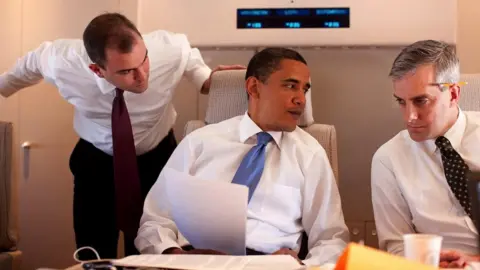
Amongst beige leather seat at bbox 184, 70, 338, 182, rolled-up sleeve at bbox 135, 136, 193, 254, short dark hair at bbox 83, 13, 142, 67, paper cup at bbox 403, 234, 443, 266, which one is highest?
short dark hair at bbox 83, 13, 142, 67

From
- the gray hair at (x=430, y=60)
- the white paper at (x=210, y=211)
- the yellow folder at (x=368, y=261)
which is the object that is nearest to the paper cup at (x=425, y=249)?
the yellow folder at (x=368, y=261)

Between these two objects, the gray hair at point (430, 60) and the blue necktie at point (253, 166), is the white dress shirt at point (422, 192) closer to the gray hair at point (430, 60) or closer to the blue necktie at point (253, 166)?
the gray hair at point (430, 60)

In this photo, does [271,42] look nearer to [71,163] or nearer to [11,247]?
[71,163]

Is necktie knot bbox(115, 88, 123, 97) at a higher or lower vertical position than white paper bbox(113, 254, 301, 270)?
higher

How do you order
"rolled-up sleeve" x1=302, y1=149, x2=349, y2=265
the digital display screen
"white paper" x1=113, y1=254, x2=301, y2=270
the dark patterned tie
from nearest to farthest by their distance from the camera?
"white paper" x1=113, y1=254, x2=301, y2=270 → the dark patterned tie → "rolled-up sleeve" x1=302, y1=149, x2=349, y2=265 → the digital display screen

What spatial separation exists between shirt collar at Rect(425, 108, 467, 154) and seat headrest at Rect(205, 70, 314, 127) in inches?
20.4

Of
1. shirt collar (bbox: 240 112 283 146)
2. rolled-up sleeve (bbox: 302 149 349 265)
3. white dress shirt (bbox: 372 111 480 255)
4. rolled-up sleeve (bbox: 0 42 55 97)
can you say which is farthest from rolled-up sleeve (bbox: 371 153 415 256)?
rolled-up sleeve (bbox: 0 42 55 97)

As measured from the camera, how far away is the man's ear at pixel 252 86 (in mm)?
2111

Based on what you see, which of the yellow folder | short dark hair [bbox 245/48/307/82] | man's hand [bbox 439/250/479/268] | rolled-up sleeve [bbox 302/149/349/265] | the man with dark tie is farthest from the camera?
the man with dark tie

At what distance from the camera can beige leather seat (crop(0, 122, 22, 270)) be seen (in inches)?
95.1

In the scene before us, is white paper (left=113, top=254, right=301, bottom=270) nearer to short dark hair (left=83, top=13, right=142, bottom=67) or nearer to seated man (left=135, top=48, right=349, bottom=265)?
seated man (left=135, top=48, right=349, bottom=265)

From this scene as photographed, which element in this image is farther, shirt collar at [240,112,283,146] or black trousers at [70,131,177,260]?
black trousers at [70,131,177,260]

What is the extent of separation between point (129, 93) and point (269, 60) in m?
0.59

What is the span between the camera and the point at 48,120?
3.02 meters
